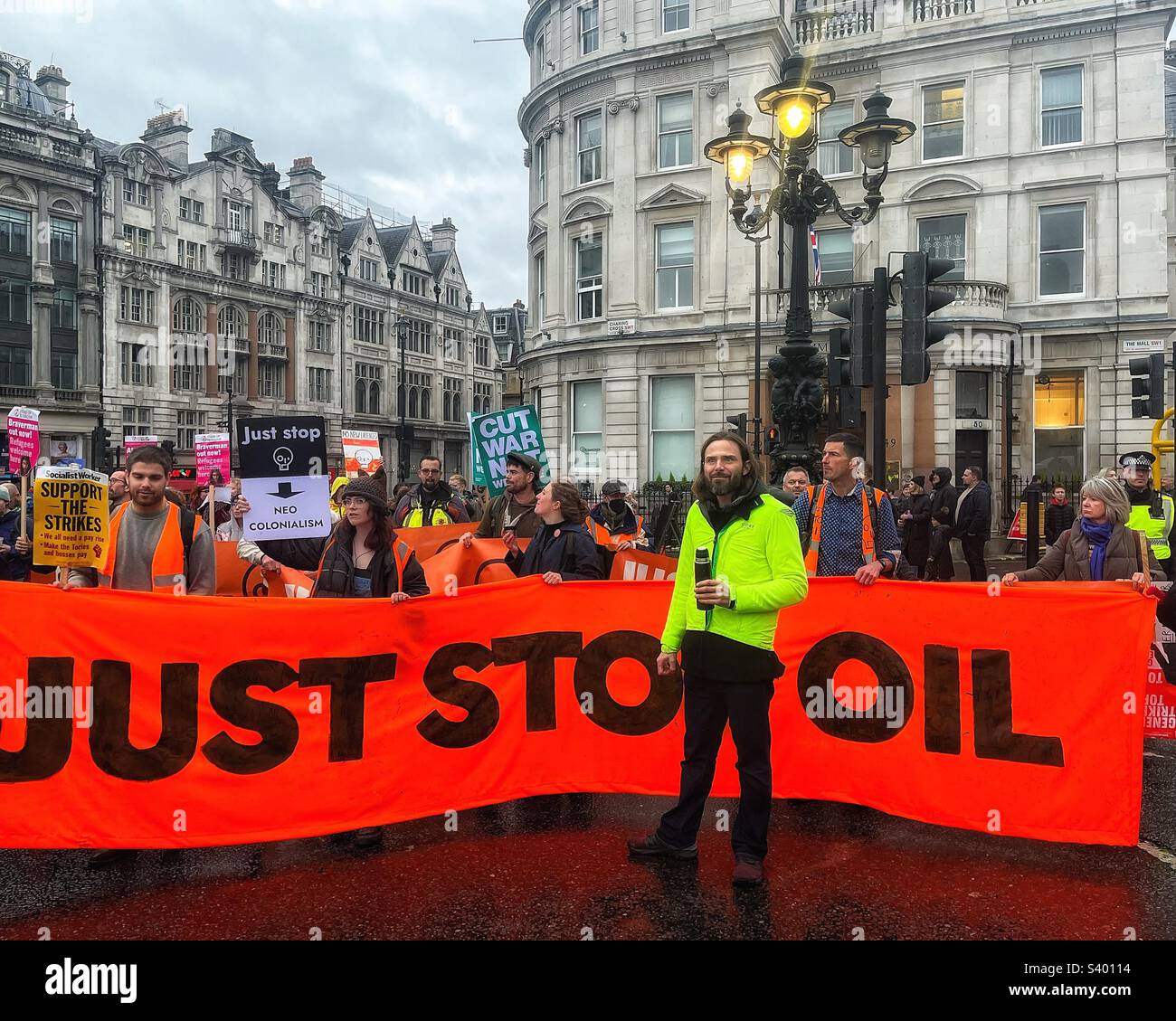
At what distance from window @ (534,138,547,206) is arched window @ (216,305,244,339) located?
29.7m

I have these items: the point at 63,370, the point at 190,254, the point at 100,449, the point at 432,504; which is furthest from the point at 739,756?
the point at 190,254

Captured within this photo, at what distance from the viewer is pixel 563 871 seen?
15.1 ft

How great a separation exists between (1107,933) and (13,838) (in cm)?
496

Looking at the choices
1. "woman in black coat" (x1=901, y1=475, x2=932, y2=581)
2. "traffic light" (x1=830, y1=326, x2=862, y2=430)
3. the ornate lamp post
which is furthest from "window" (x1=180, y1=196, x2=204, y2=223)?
"traffic light" (x1=830, y1=326, x2=862, y2=430)

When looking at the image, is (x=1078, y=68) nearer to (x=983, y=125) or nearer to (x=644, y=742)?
(x=983, y=125)

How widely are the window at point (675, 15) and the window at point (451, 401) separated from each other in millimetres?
46592

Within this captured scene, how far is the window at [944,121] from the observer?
1034 inches

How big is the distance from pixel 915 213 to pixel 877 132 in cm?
1814

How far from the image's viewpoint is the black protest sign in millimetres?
6328

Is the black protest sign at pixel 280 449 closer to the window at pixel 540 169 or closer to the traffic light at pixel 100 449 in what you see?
the window at pixel 540 169

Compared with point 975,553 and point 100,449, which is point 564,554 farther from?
point 100,449

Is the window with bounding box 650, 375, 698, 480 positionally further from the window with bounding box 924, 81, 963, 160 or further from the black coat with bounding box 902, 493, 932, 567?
the black coat with bounding box 902, 493, 932, 567

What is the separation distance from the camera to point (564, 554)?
628 centimetres
